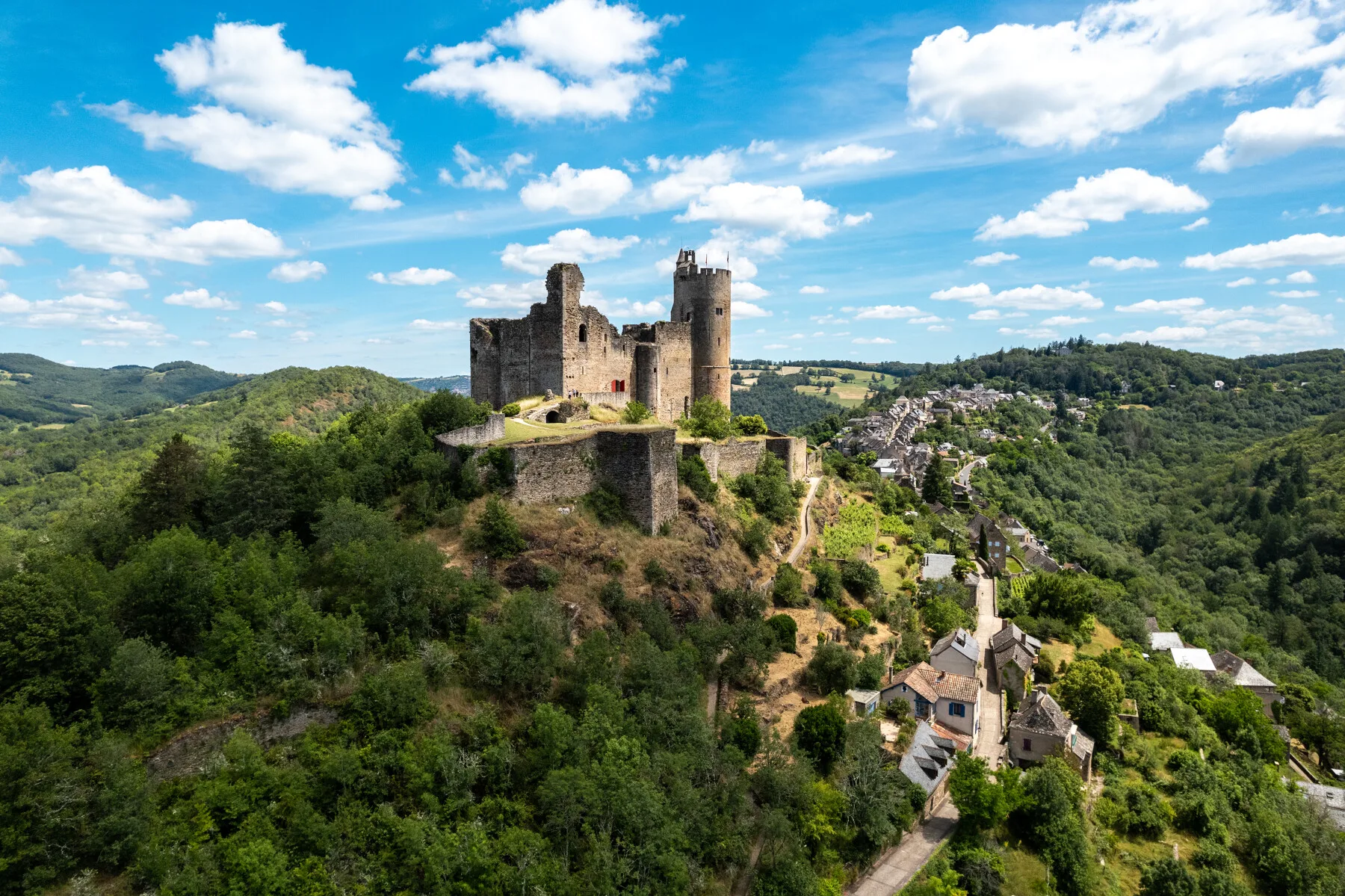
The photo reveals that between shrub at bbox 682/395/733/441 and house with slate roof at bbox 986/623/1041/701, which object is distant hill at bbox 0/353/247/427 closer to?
shrub at bbox 682/395/733/441

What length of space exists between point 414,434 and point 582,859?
1627cm

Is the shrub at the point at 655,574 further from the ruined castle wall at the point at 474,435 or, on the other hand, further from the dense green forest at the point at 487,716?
the ruined castle wall at the point at 474,435

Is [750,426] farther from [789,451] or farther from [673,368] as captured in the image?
[673,368]

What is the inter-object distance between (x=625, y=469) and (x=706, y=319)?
17.2 metres

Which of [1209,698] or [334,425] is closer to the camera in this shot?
[334,425]

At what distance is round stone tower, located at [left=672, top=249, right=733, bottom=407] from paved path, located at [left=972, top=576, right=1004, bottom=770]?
66.1ft

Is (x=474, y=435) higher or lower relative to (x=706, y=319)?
lower

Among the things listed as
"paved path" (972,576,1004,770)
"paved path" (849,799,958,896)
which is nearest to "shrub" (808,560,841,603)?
"paved path" (972,576,1004,770)

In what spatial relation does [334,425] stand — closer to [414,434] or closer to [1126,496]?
[414,434]

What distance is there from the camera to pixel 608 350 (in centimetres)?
3778

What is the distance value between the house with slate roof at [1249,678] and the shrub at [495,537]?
1996 inches

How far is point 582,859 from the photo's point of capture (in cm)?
1809

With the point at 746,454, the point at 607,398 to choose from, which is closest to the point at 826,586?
the point at 746,454

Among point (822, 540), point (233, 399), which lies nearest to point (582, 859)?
point (822, 540)
